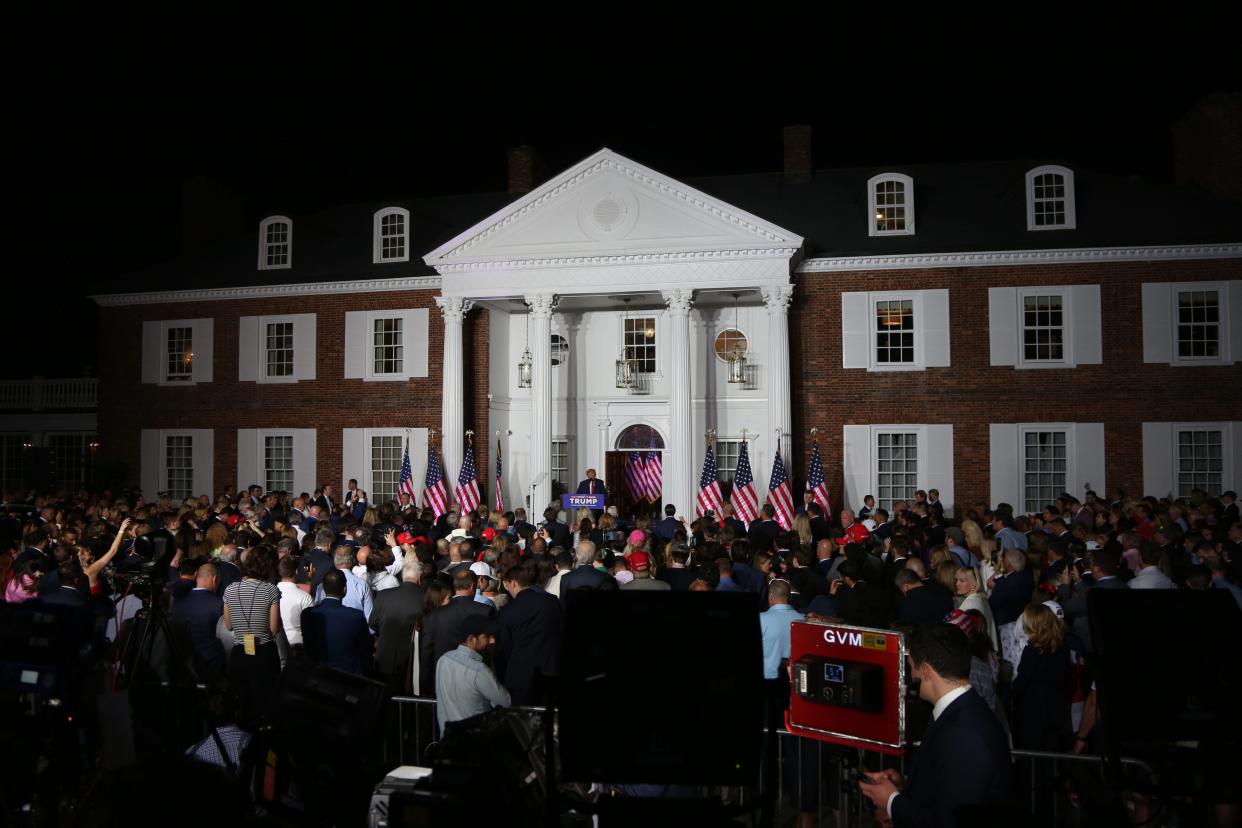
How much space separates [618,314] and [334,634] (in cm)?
1857

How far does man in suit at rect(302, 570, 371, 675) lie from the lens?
7.43 metres

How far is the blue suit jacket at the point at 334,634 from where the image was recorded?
7434 millimetres

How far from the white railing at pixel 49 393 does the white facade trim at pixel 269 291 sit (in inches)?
149

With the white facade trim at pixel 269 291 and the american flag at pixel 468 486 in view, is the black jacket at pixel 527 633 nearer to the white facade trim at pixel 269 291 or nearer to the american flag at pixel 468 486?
the american flag at pixel 468 486

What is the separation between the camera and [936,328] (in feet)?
74.0

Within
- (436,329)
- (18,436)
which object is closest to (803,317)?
(436,329)

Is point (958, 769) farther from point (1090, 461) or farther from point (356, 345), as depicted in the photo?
point (356, 345)

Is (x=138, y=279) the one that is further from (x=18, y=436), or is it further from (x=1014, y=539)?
(x=1014, y=539)

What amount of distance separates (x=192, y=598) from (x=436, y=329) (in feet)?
58.4

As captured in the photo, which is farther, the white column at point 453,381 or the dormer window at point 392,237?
the dormer window at point 392,237

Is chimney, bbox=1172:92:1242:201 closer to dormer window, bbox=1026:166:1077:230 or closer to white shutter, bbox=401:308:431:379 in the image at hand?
dormer window, bbox=1026:166:1077:230

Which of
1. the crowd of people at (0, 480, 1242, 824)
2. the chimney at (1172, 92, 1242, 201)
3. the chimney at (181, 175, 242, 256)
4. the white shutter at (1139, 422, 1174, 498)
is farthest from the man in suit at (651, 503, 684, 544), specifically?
the chimney at (181, 175, 242, 256)

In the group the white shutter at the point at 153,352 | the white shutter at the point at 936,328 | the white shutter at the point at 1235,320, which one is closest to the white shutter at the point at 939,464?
the white shutter at the point at 936,328

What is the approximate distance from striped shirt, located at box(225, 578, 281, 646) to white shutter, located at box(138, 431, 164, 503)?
22258 millimetres
